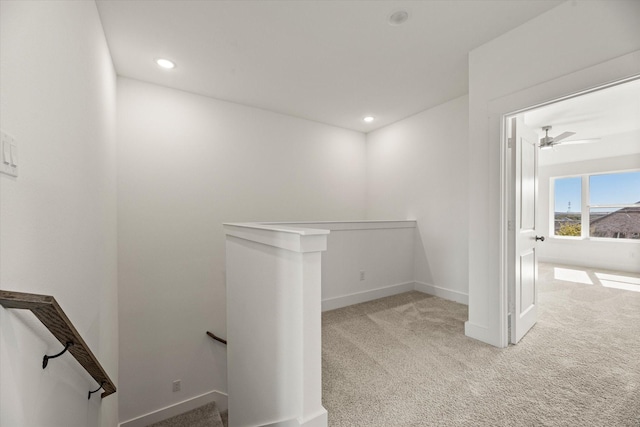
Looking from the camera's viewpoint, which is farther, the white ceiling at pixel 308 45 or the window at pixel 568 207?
the window at pixel 568 207

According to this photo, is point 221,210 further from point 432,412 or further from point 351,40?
point 432,412

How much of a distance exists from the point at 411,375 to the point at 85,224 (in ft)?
8.10

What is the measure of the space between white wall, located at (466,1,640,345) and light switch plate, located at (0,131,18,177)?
112 inches

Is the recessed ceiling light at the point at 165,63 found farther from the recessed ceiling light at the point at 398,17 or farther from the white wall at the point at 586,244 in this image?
the white wall at the point at 586,244

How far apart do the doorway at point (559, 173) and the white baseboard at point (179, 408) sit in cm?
345

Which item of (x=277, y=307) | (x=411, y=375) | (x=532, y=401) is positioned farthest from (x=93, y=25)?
(x=532, y=401)

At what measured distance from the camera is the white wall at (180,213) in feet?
9.60

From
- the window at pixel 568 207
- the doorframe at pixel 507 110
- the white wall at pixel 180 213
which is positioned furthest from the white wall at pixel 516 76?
the window at pixel 568 207

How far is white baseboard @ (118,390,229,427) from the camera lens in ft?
9.61

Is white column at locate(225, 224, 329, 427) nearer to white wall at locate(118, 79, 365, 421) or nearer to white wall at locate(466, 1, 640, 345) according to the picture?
white wall at locate(118, 79, 365, 421)

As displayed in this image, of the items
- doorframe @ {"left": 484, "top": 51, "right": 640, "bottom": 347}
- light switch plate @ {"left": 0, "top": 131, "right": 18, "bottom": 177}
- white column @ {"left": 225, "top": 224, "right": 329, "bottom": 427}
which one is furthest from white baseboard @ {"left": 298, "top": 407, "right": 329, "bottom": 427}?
doorframe @ {"left": 484, "top": 51, "right": 640, "bottom": 347}

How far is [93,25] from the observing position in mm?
1885

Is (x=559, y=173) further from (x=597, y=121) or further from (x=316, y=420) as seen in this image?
(x=316, y=420)

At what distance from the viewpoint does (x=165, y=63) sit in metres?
2.68
